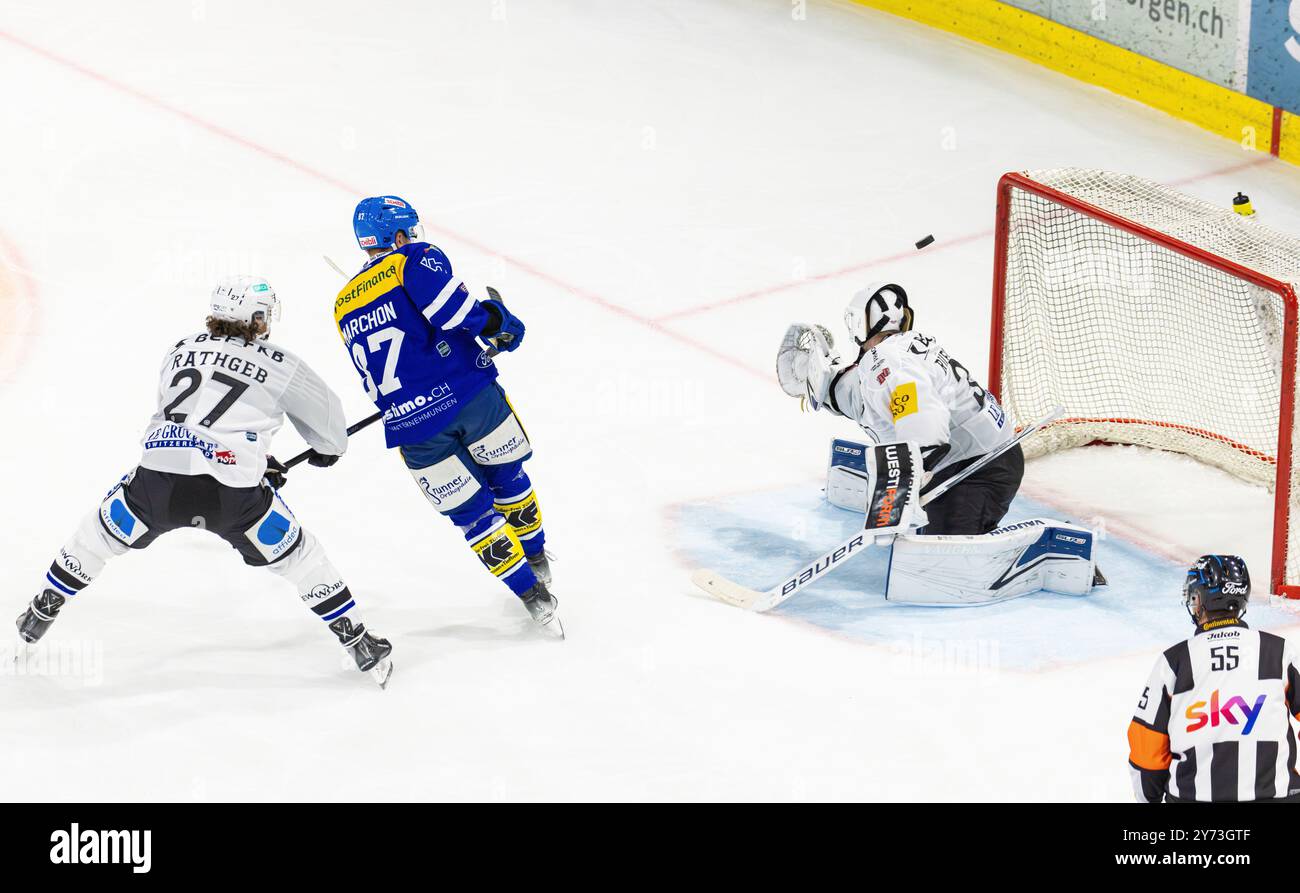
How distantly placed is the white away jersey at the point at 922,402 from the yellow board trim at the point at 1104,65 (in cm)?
411

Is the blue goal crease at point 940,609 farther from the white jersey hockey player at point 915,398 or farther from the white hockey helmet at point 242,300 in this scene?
the white hockey helmet at point 242,300

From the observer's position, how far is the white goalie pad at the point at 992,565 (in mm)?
5805

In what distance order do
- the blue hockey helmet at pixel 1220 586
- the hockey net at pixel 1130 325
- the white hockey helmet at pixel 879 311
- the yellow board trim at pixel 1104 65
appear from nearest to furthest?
the blue hockey helmet at pixel 1220 586, the white hockey helmet at pixel 879 311, the hockey net at pixel 1130 325, the yellow board trim at pixel 1104 65

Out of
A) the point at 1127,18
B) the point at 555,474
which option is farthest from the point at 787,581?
the point at 1127,18

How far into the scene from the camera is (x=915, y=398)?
578 centimetres

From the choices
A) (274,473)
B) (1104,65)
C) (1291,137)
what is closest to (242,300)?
(274,473)

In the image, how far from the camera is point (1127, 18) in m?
9.92

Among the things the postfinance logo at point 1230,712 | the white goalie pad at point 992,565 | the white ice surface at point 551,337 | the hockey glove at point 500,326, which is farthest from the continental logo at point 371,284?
the postfinance logo at point 1230,712

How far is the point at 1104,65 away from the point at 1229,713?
6.83 m

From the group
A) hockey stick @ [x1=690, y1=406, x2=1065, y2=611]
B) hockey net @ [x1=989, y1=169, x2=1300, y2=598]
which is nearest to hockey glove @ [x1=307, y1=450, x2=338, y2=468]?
hockey stick @ [x1=690, y1=406, x2=1065, y2=611]

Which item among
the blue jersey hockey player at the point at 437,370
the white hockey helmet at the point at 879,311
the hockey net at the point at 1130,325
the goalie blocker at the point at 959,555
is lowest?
the goalie blocker at the point at 959,555

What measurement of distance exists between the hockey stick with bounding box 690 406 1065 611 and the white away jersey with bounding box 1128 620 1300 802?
1.83 meters

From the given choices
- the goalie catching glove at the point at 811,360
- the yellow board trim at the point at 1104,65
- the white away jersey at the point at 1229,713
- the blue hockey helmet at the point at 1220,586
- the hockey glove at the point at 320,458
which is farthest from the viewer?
the yellow board trim at the point at 1104,65
